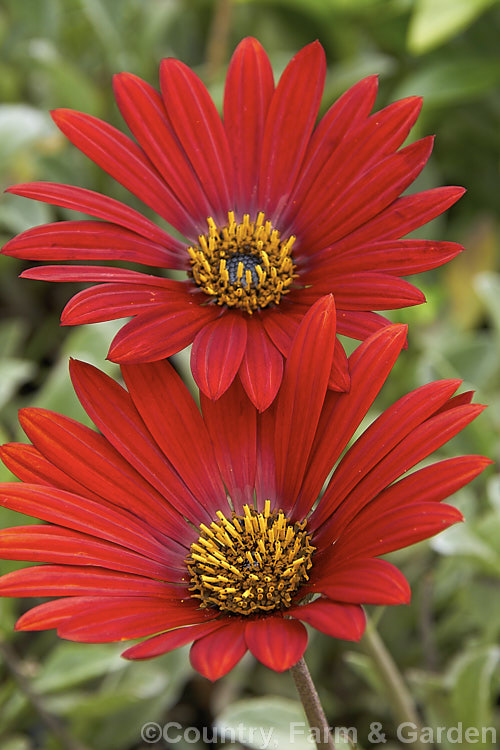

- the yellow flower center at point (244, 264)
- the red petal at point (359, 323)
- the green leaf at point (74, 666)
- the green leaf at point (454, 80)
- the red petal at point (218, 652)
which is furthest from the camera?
the green leaf at point (454, 80)

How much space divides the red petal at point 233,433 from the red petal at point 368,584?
0.19 meters

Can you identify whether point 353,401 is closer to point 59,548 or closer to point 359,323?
point 359,323

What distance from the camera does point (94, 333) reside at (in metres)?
1.38

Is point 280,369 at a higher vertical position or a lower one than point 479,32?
lower

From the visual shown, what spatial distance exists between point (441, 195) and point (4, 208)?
1.11 meters

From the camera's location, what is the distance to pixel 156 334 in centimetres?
73

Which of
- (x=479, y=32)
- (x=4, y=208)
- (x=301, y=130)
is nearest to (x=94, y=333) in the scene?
(x=4, y=208)

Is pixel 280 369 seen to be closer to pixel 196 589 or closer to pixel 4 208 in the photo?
pixel 196 589

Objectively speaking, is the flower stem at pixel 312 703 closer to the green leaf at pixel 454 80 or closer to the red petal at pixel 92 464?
the red petal at pixel 92 464

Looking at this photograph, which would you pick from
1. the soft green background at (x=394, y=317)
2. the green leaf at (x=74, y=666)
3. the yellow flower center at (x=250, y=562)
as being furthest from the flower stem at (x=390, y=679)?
the green leaf at (x=74, y=666)

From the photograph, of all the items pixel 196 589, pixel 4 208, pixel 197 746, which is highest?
pixel 4 208

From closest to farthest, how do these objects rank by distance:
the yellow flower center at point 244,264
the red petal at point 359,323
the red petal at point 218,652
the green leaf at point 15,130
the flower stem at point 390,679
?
the red petal at point 218,652 < the red petal at point 359,323 < the yellow flower center at point 244,264 < the flower stem at point 390,679 < the green leaf at point 15,130

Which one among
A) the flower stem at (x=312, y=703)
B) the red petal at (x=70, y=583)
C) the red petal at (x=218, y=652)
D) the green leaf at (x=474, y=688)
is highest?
the red petal at (x=70, y=583)

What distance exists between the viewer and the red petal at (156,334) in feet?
2.34
